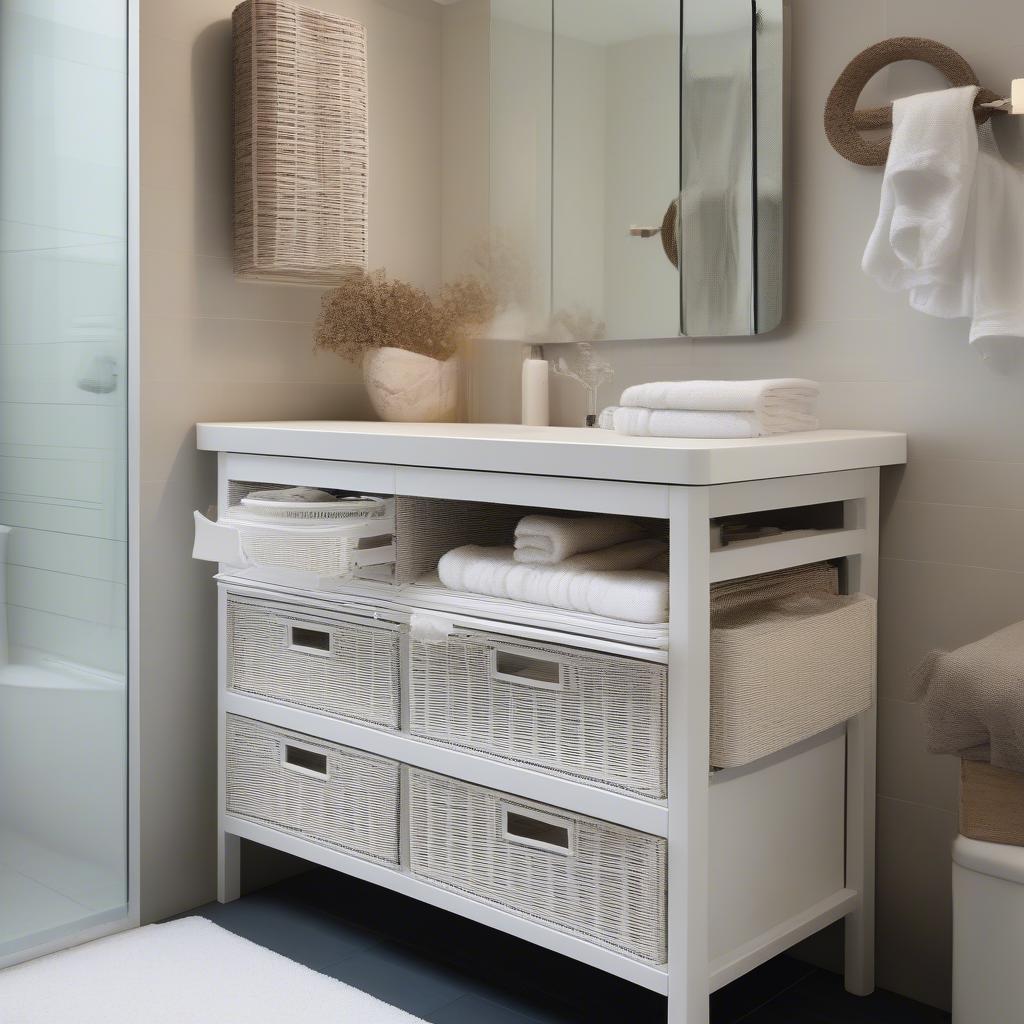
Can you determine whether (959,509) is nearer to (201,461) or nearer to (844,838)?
(844,838)

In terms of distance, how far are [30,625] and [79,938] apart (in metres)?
0.58

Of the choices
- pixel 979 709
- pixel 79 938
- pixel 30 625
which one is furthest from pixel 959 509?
pixel 79 938

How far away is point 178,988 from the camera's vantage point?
6.33ft

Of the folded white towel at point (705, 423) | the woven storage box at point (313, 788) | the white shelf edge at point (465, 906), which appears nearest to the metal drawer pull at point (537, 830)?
the white shelf edge at point (465, 906)

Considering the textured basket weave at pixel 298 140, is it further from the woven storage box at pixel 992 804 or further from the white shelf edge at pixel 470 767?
the woven storage box at pixel 992 804

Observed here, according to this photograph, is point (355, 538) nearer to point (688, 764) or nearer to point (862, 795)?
point (688, 764)

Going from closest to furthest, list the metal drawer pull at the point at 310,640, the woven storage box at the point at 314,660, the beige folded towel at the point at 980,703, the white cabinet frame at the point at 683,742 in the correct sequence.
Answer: the beige folded towel at the point at 980,703 < the white cabinet frame at the point at 683,742 < the woven storage box at the point at 314,660 < the metal drawer pull at the point at 310,640

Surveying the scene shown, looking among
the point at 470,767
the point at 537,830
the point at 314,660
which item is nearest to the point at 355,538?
the point at 314,660

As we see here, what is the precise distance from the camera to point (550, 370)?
2.40 m

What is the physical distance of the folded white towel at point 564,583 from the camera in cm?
158

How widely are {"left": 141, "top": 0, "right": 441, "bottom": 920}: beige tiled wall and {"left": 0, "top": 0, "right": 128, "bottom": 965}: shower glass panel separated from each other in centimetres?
5

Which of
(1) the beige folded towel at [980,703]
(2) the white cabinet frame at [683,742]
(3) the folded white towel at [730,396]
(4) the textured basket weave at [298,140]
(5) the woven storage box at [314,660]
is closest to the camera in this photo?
(1) the beige folded towel at [980,703]

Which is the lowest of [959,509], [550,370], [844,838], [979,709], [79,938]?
[79,938]

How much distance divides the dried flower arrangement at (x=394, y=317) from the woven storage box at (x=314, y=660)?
1.86ft
